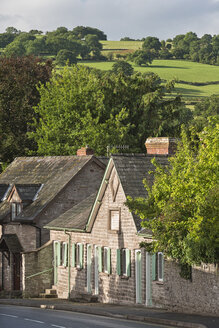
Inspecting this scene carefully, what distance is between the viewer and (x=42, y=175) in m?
55.9

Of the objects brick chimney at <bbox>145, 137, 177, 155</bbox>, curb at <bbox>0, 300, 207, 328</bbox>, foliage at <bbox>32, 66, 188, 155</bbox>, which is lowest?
curb at <bbox>0, 300, 207, 328</bbox>

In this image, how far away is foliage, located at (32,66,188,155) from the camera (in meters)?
75.2

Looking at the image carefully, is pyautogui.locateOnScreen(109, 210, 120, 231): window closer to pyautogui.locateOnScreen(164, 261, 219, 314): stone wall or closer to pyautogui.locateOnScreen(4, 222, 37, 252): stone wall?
pyautogui.locateOnScreen(164, 261, 219, 314): stone wall

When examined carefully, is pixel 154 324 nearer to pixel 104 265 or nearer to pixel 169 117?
pixel 104 265

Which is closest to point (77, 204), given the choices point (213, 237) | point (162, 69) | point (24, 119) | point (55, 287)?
point (55, 287)

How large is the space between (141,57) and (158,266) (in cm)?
15268

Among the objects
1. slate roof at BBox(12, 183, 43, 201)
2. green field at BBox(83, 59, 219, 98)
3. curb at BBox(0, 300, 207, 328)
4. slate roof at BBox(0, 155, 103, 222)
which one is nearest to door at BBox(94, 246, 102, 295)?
curb at BBox(0, 300, 207, 328)

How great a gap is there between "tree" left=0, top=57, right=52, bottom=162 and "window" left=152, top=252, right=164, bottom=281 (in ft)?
135

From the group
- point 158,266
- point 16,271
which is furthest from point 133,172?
point 16,271

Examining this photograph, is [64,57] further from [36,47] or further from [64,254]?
[64,254]

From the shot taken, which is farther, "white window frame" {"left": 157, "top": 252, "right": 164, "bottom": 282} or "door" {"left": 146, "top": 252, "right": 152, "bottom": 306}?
"door" {"left": 146, "top": 252, "right": 152, "bottom": 306}

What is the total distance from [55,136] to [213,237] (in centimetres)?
4780

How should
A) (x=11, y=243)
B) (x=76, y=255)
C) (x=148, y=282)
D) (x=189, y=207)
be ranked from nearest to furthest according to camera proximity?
(x=189, y=207), (x=148, y=282), (x=76, y=255), (x=11, y=243)

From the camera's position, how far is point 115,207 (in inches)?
1594
